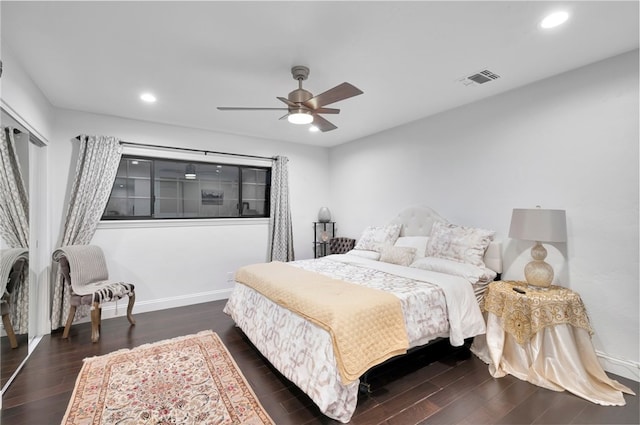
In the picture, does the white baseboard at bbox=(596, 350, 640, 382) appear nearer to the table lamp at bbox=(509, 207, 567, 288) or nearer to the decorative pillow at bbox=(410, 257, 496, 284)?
the table lamp at bbox=(509, 207, 567, 288)

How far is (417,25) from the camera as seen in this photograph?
6.42 feet

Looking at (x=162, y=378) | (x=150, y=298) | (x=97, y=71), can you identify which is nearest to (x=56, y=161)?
(x=97, y=71)

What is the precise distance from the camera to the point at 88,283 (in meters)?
3.24

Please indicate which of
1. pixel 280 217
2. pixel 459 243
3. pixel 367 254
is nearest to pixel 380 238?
pixel 367 254

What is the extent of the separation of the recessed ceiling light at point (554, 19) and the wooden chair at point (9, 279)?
14.0ft

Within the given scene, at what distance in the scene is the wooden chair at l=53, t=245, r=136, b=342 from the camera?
3023 millimetres

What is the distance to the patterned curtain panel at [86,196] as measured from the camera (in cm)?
332

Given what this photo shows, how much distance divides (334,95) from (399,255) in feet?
6.67

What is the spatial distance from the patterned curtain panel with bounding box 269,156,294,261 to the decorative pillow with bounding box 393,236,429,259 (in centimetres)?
188

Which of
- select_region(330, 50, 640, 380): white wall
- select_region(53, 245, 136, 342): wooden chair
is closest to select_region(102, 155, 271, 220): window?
select_region(53, 245, 136, 342): wooden chair

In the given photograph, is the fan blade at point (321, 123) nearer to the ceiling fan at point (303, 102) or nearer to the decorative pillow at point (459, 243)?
the ceiling fan at point (303, 102)

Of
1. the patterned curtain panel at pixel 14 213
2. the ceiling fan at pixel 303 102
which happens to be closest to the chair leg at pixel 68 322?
the patterned curtain panel at pixel 14 213

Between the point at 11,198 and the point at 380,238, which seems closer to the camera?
the point at 11,198

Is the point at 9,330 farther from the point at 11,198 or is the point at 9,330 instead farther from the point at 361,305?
the point at 361,305
